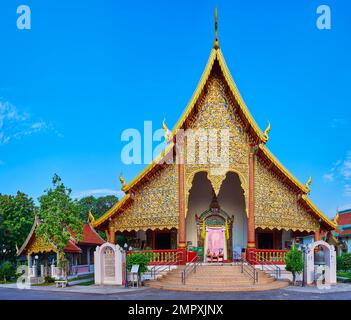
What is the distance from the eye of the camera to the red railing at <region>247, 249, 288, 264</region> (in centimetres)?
1792

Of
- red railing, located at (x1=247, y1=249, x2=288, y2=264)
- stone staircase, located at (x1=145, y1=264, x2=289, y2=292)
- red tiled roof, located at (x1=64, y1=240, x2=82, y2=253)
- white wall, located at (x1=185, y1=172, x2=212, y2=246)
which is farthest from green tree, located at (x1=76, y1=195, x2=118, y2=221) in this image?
stone staircase, located at (x1=145, y1=264, x2=289, y2=292)

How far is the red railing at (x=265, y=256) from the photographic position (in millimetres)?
17922

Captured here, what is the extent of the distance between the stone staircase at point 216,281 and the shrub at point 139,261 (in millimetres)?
619

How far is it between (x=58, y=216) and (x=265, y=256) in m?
8.85

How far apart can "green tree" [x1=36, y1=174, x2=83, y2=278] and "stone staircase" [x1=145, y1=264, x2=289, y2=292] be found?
3.99m

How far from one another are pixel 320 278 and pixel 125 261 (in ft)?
24.0

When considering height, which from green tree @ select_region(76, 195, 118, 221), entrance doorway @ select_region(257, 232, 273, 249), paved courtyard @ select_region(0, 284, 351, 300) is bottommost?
paved courtyard @ select_region(0, 284, 351, 300)

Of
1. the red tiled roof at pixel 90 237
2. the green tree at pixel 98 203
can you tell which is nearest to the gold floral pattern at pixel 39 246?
the red tiled roof at pixel 90 237

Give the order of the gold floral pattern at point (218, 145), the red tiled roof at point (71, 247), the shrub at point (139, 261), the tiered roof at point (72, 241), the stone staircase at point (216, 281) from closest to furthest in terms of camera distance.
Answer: the stone staircase at point (216, 281)
the shrub at point (139, 261)
the gold floral pattern at point (218, 145)
the tiered roof at point (72, 241)
the red tiled roof at point (71, 247)

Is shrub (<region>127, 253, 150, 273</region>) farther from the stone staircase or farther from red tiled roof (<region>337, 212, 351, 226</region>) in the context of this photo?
red tiled roof (<region>337, 212, 351, 226</region>)

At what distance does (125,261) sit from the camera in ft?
55.9

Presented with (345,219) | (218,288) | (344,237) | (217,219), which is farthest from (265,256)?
(345,219)

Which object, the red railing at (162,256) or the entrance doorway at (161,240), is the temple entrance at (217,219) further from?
the red railing at (162,256)
